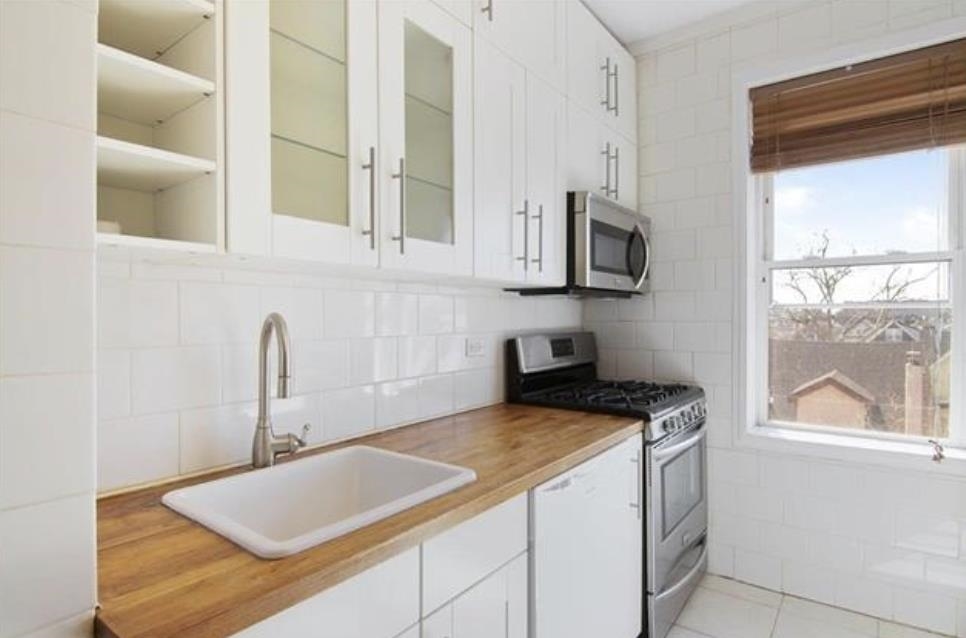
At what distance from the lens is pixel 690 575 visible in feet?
7.45

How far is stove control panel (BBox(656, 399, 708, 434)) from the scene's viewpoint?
2037 mm

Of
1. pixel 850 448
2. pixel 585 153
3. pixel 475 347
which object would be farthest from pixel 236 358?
pixel 850 448

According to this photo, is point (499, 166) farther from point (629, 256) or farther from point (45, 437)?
point (45, 437)

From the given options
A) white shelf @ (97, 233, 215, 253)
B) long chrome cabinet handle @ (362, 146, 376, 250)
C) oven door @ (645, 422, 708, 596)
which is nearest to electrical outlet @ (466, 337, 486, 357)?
oven door @ (645, 422, 708, 596)

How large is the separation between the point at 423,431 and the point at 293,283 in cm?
65

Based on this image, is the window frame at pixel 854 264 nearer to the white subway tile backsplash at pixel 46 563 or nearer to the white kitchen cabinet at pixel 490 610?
the white kitchen cabinet at pixel 490 610

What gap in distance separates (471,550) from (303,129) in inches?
40.4

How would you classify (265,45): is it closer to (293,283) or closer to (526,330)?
(293,283)

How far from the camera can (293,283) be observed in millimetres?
1504

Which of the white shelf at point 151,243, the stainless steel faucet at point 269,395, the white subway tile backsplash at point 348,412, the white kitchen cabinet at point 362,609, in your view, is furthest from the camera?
the white subway tile backsplash at point 348,412

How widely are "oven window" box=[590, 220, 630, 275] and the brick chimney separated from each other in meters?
1.25

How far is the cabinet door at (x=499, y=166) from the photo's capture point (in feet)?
5.51

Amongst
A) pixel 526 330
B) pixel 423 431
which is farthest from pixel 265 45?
pixel 526 330

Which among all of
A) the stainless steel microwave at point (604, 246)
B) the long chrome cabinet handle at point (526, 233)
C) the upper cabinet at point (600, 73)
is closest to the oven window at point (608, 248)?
the stainless steel microwave at point (604, 246)
